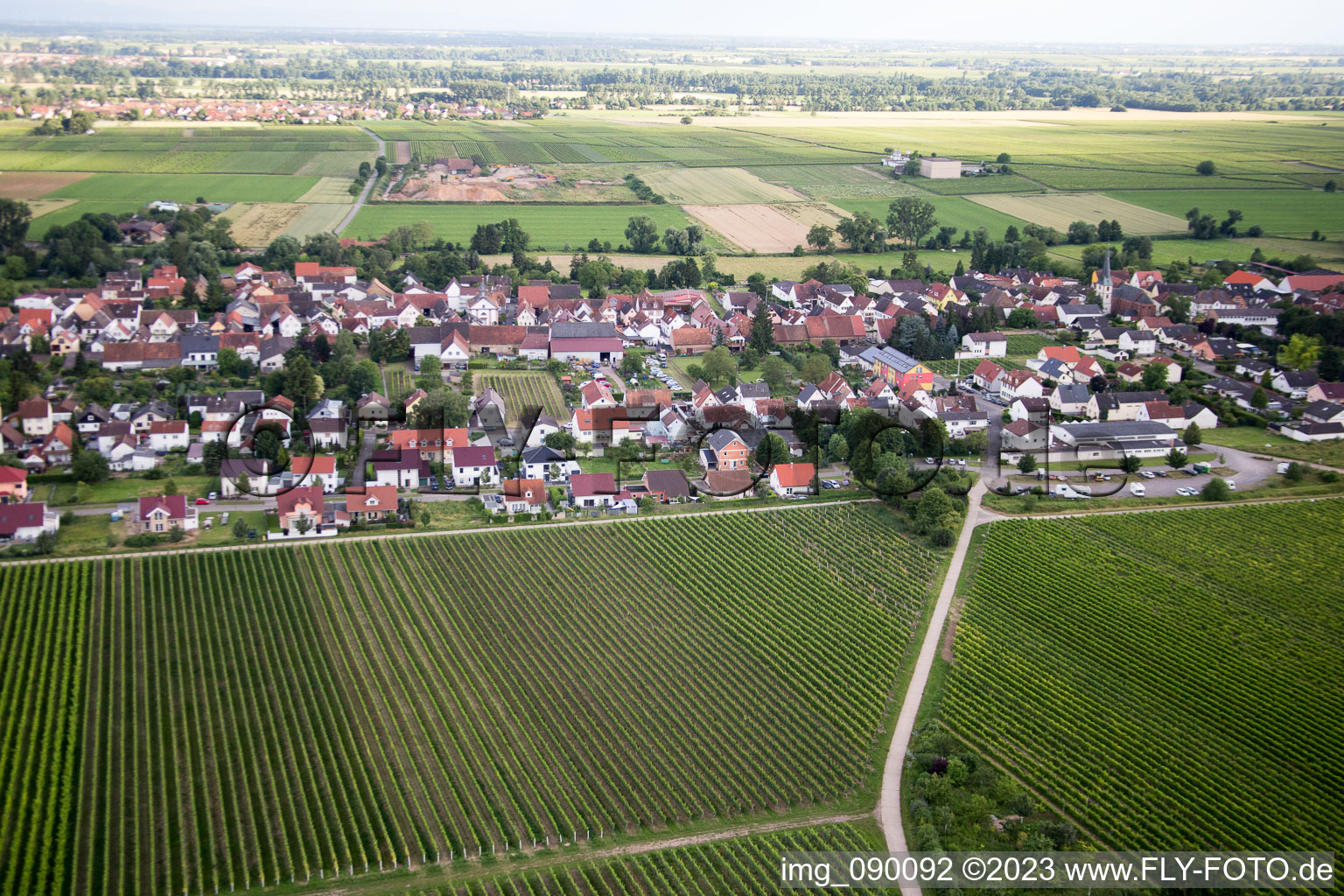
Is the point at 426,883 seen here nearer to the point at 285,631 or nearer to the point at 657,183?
the point at 285,631

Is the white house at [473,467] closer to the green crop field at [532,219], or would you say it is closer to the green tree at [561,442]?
the green tree at [561,442]

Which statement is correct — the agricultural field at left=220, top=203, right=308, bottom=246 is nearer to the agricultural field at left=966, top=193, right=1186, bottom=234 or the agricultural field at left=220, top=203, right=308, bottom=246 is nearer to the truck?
the truck

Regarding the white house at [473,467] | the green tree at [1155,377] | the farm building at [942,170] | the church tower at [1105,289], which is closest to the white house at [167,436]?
the white house at [473,467]

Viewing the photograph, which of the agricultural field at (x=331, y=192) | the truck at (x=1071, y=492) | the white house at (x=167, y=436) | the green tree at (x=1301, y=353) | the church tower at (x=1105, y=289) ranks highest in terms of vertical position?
the agricultural field at (x=331, y=192)

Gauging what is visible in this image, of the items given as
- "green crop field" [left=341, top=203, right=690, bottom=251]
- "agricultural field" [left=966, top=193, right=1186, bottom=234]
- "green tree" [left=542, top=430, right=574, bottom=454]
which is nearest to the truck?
"green tree" [left=542, top=430, right=574, bottom=454]

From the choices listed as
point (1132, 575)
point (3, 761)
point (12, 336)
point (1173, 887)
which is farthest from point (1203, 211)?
point (3, 761)
